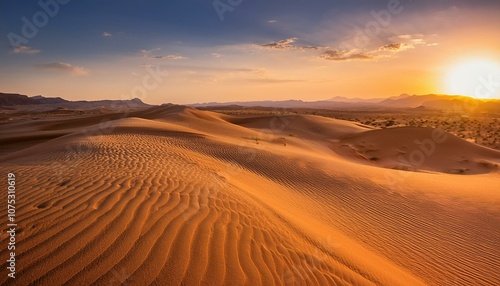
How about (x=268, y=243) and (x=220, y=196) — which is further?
(x=220, y=196)

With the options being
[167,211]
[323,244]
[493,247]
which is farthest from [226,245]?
[493,247]

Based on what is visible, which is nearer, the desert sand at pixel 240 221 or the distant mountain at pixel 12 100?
the desert sand at pixel 240 221

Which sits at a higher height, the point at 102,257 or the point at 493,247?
the point at 102,257

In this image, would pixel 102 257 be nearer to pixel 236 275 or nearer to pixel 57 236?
pixel 57 236

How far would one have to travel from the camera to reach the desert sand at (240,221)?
118 inches

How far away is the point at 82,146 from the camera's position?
9.16 metres

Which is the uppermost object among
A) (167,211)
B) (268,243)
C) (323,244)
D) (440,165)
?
(167,211)

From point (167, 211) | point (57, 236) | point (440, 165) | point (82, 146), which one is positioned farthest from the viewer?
point (440, 165)

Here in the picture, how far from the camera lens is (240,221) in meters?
4.30

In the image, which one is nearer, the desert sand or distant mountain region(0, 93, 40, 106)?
the desert sand

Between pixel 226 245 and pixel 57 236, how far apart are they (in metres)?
2.00

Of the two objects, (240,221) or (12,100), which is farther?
(12,100)

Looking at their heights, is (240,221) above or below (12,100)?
above

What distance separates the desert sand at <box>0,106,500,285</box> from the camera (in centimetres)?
301
